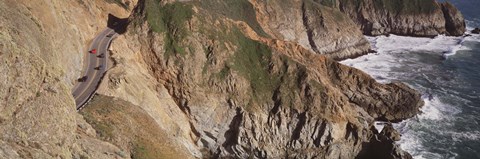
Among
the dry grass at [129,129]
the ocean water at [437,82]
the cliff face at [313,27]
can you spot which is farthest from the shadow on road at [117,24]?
the ocean water at [437,82]

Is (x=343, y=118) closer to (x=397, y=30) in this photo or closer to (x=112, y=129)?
(x=112, y=129)

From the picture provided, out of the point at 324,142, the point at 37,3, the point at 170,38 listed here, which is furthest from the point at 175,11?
the point at 324,142

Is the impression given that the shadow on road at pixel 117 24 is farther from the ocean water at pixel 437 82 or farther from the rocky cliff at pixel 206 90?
the ocean water at pixel 437 82

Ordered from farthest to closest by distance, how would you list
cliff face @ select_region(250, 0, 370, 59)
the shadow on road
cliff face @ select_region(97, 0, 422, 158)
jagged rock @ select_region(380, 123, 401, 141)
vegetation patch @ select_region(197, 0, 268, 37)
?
cliff face @ select_region(250, 0, 370, 59) → vegetation patch @ select_region(197, 0, 268, 37) → jagged rock @ select_region(380, 123, 401, 141) → the shadow on road → cliff face @ select_region(97, 0, 422, 158)

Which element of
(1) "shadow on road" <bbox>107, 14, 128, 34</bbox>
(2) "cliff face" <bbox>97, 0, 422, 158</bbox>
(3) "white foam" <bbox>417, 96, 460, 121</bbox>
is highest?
(1) "shadow on road" <bbox>107, 14, 128, 34</bbox>

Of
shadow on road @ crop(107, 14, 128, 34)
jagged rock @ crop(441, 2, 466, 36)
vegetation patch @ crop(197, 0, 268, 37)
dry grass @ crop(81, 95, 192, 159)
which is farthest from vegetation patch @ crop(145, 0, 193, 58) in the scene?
jagged rock @ crop(441, 2, 466, 36)

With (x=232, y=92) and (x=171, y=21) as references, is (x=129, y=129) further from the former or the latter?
(x=171, y=21)

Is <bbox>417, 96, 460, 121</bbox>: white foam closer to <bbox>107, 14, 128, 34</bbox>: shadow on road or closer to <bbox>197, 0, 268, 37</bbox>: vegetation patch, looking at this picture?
<bbox>197, 0, 268, 37</bbox>: vegetation patch
